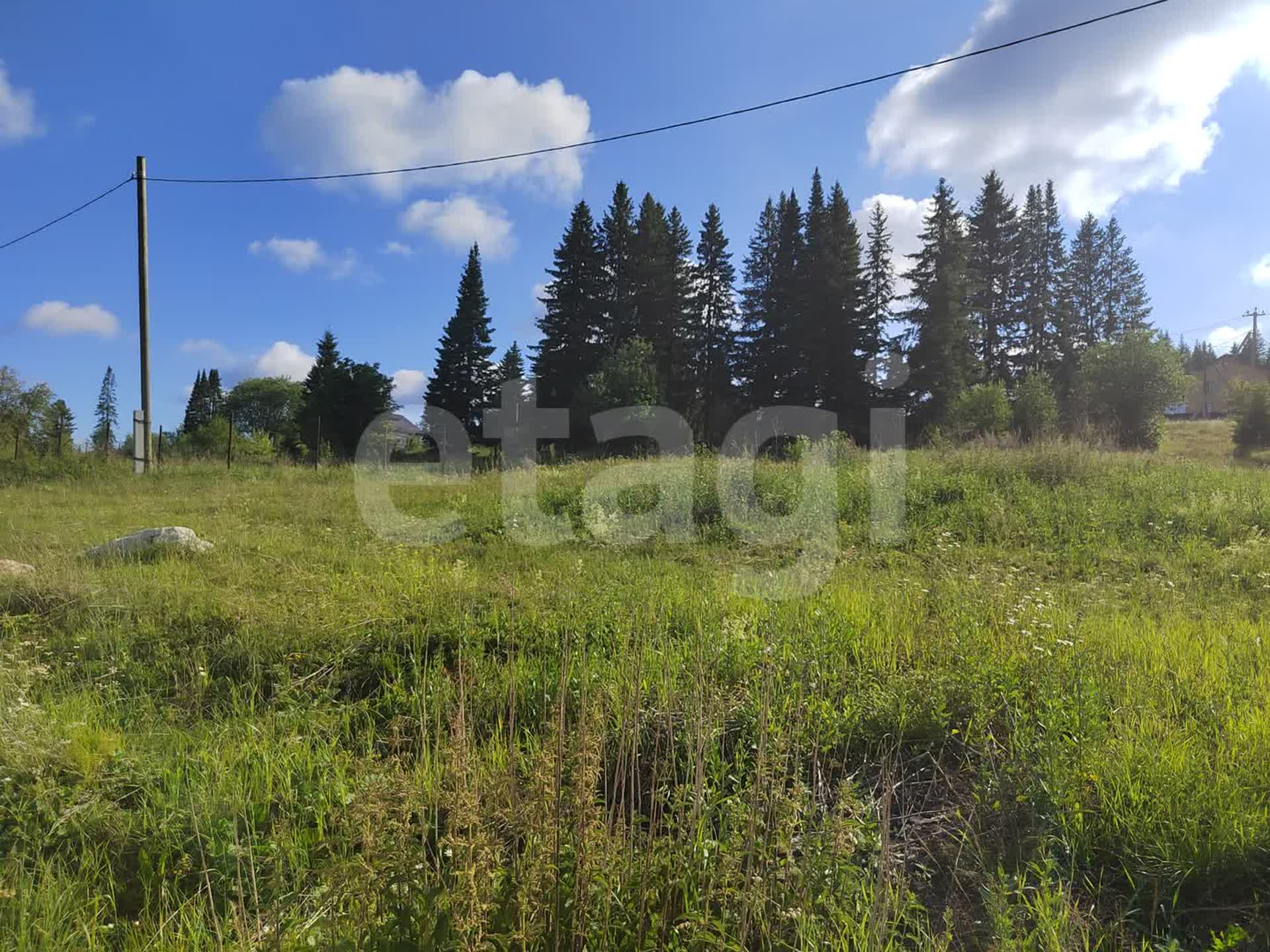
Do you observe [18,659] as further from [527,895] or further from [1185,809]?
[1185,809]

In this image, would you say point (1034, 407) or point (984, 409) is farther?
point (1034, 407)

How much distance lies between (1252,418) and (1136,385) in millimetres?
3836

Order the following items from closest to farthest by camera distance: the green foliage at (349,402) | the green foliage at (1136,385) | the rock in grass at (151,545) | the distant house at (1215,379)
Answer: the rock in grass at (151,545)
the green foliage at (1136,385)
the green foliage at (349,402)
the distant house at (1215,379)

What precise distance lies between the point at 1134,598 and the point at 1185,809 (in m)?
3.29

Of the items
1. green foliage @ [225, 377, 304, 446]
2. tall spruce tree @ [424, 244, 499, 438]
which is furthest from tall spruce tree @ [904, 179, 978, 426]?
green foliage @ [225, 377, 304, 446]

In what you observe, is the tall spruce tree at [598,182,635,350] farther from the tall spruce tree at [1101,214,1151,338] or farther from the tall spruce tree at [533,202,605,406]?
the tall spruce tree at [1101,214,1151,338]

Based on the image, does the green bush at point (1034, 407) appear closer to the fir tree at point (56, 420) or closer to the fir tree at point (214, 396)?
the fir tree at point (56, 420)

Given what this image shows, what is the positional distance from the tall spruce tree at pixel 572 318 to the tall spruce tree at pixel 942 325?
15.0m

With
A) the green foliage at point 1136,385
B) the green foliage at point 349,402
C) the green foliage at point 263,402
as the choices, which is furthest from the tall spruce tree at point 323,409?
the green foliage at point 263,402

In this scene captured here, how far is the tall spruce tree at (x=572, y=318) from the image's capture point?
100ft

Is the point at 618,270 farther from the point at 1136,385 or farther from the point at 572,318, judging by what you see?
the point at 1136,385

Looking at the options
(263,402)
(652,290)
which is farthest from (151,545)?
(263,402)

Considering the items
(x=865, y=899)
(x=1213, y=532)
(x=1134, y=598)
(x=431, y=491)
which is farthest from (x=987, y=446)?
(x=865, y=899)

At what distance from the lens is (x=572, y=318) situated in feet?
103
